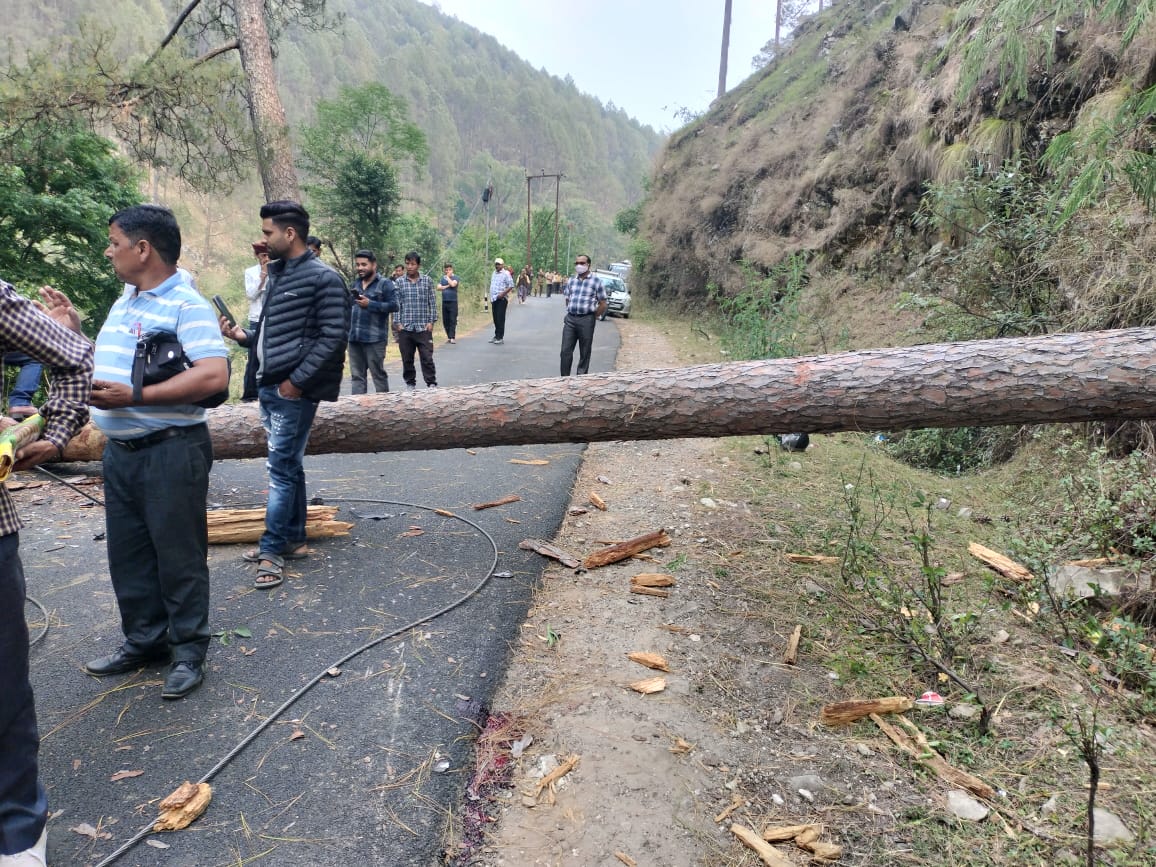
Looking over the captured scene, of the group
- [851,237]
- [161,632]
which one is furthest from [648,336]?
[161,632]

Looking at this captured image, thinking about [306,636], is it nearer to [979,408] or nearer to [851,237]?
[979,408]

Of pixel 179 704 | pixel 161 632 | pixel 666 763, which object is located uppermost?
pixel 161 632

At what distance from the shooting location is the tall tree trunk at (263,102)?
11477mm

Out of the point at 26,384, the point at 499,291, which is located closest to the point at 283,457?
the point at 26,384

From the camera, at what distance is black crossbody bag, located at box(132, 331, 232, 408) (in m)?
2.71

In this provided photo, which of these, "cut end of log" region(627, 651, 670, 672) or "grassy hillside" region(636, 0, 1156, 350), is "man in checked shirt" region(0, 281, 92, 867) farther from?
"grassy hillside" region(636, 0, 1156, 350)

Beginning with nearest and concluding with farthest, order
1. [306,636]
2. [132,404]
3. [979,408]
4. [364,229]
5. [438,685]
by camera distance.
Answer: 1. [132,404]
2. [438,685]
3. [306,636]
4. [979,408]
5. [364,229]

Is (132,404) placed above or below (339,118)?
below

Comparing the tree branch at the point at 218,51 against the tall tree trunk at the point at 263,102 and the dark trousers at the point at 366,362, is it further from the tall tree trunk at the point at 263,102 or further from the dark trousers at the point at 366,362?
the dark trousers at the point at 366,362

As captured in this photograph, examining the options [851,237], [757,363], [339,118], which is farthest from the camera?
[339,118]

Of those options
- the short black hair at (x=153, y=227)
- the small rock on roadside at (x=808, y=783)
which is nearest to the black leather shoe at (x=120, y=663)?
the short black hair at (x=153, y=227)

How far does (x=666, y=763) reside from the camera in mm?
2684

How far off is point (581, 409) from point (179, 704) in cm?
269

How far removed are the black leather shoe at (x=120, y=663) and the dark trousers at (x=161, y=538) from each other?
41mm
